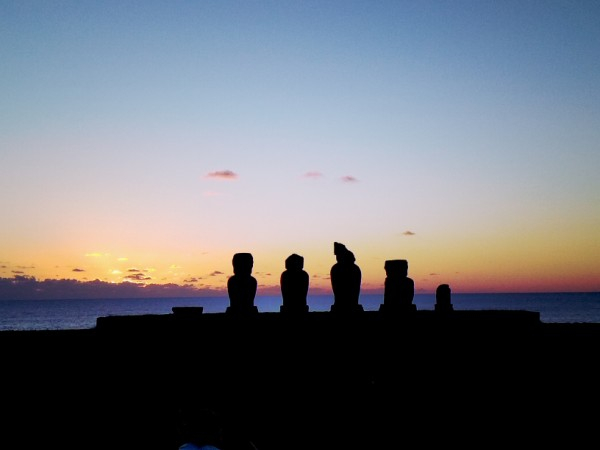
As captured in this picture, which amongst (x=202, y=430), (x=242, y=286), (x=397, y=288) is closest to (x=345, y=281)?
(x=397, y=288)

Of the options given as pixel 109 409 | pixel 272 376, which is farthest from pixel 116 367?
pixel 272 376

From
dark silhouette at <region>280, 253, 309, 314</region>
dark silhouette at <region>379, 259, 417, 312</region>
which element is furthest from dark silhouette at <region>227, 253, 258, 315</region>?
dark silhouette at <region>379, 259, 417, 312</region>

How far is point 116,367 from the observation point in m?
10.7

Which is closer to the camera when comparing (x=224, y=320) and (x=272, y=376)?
(x=272, y=376)

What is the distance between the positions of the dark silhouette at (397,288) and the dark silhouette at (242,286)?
3434 mm

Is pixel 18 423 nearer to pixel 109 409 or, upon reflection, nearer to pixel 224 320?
pixel 109 409

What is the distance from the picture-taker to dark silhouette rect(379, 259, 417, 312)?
13.0 meters

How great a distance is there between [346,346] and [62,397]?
231 inches

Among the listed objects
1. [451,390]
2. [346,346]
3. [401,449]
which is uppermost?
[346,346]

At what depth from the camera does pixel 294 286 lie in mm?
12195

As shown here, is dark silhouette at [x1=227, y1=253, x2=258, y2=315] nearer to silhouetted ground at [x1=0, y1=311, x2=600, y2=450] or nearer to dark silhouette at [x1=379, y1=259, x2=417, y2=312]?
silhouetted ground at [x1=0, y1=311, x2=600, y2=450]

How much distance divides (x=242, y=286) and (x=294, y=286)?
1.23 m

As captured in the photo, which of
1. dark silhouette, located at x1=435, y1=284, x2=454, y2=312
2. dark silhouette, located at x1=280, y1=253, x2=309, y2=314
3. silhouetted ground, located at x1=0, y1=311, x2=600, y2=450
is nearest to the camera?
silhouetted ground, located at x1=0, y1=311, x2=600, y2=450

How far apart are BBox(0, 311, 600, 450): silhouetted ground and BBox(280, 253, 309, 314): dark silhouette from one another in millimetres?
395
